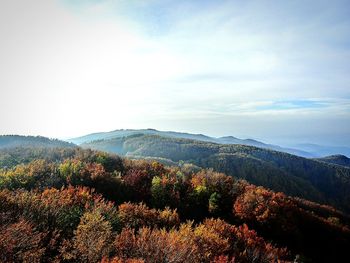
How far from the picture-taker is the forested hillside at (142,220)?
1831 centimetres

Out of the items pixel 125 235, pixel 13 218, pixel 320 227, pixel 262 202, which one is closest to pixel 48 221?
pixel 13 218

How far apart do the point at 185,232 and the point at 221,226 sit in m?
8.69

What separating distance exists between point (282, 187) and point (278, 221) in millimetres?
153834

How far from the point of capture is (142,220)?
29.2m

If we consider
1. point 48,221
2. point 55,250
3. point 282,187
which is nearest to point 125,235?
point 55,250

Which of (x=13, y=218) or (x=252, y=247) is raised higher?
(x=13, y=218)

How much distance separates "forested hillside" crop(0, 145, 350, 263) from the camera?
18.3m

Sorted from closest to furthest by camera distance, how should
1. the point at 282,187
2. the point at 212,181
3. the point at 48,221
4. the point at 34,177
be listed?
the point at 48,221, the point at 34,177, the point at 212,181, the point at 282,187

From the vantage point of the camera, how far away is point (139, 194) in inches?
1964

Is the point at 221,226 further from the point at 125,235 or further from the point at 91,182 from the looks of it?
the point at 91,182

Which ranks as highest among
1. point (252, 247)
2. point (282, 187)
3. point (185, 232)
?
point (185, 232)

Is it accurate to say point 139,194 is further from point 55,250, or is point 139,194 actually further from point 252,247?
point 55,250

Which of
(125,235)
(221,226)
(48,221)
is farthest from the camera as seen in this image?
(221,226)

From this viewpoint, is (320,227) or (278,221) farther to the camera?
(320,227)
